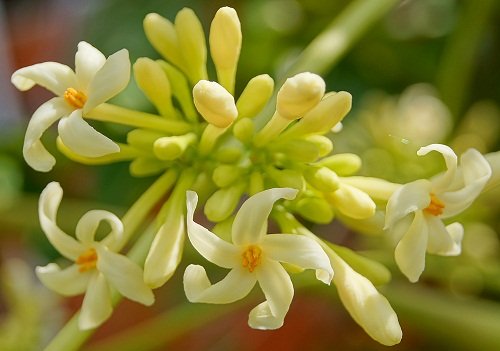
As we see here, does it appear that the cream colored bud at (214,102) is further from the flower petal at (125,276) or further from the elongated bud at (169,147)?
the flower petal at (125,276)

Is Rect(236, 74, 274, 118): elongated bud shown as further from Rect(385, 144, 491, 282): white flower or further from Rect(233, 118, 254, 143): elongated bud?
Rect(385, 144, 491, 282): white flower

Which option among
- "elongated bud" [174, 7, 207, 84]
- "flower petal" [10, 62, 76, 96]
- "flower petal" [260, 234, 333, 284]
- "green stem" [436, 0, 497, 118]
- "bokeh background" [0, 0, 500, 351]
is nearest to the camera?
"flower petal" [260, 234, 333, 284]

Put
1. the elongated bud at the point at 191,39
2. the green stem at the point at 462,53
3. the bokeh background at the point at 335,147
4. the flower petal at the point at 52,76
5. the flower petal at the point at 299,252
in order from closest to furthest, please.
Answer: the flower petal at the point at 299,252
the flower petal at the point at 52,76
the elongated bud at the point at 191,39
the bokeh background at the point at 335,147
the green stem at the point at 462,53

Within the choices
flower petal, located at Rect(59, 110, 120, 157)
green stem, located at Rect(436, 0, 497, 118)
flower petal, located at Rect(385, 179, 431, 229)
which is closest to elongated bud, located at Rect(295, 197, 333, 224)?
flower petal, located at Rect(385, 179, 431, 229)

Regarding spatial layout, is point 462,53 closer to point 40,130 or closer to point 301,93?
point 301,93

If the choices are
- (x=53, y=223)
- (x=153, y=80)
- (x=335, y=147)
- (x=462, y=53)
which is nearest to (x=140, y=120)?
(x=153, y=80)

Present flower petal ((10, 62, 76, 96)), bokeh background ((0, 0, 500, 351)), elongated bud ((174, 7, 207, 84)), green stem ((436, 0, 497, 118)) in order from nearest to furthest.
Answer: flower petal ((10, 62, 76, 96)) < elongated bud ((174, 7, 207, 84)) < bokeh background ((0, 0, 500, 351)) < green stem ((436, 0, 497, 118))

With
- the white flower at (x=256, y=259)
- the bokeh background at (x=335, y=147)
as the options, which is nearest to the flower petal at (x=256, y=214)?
the white flower at (x=256, y=259)
